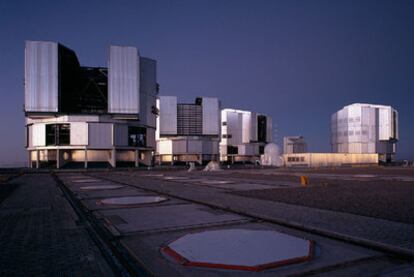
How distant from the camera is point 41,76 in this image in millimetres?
58750

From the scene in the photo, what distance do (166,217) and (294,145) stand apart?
101 metres

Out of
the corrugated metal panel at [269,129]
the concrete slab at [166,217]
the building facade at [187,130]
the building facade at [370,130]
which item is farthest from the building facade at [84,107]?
the building facade at [370,130]

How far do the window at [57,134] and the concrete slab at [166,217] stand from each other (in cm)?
5444

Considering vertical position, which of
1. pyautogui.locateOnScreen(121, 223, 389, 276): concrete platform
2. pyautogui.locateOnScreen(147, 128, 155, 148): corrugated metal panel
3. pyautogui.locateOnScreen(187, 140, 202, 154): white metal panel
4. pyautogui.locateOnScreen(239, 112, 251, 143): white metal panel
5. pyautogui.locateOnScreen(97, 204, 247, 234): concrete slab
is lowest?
pyautogui.locateOnScreen(97, 204, 247, 234): concrete slab

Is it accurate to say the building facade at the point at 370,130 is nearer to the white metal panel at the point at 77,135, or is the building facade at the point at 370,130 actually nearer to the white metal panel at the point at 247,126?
the white metal panel at the point at 247,126

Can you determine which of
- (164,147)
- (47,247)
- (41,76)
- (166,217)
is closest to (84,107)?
(41,76)

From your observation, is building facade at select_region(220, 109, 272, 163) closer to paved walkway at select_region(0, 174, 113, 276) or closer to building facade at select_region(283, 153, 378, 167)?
building facade at select_region(283, 153, 378, 167)

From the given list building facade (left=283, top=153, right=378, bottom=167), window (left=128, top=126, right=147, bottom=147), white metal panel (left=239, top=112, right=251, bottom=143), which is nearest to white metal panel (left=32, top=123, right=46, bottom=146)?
window (left=128, top=126, right=147, bottom=147)

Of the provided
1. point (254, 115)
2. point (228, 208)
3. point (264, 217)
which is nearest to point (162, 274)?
point (264, 217)

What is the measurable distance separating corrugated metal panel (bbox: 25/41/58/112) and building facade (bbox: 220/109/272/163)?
170 ft

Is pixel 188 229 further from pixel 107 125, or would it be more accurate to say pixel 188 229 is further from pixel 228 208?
pixel 107 125

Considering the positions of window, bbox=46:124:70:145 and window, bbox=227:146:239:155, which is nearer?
window, bbox=46:124:70:145

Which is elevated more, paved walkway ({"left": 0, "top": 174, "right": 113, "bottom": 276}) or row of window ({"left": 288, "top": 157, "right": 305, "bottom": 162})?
paved walkway ({"left": 0, "top": 174, "right": 113, "bottom": 276})

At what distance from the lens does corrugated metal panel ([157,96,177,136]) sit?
81438 mm
